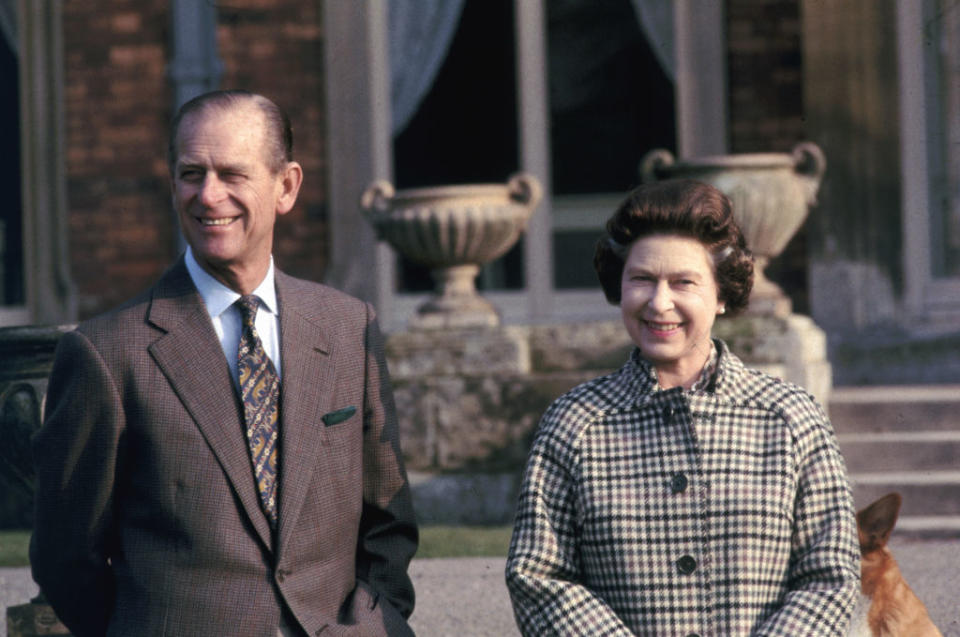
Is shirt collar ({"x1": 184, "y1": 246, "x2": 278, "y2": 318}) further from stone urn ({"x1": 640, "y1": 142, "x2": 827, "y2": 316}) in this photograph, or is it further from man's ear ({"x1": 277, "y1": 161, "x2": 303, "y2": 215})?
stone urn ({"x1": 640, "y1": 142, "x2": 827, "y2": 316})

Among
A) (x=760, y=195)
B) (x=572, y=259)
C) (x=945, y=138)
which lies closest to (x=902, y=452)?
(x=760, y=195)

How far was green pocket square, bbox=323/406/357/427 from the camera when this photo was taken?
2.51 metres

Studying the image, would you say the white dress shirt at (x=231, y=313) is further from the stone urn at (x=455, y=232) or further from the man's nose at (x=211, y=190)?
the stone urn at (x=455, y=232)

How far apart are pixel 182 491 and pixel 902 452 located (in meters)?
4.85

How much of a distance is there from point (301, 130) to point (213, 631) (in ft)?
20.3

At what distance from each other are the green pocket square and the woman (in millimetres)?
361

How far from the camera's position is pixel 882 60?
7906mm

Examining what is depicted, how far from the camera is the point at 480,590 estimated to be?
484 cm

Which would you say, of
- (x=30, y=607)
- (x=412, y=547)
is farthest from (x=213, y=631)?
(x=30, y=607)

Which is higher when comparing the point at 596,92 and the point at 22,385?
the point at 596,92

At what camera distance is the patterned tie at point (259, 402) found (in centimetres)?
241

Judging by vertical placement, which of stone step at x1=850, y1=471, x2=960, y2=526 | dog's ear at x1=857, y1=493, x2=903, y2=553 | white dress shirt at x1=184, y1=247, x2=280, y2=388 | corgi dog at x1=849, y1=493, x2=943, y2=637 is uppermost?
white dress shirt at x1=184, y1=247, x2=280, y2=388

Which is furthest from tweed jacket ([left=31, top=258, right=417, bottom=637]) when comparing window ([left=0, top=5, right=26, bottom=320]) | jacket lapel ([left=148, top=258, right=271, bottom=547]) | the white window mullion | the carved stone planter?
window ([left=0, top=5, right=26, bottom=320])

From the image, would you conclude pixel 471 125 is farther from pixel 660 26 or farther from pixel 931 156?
pixel 931 156
